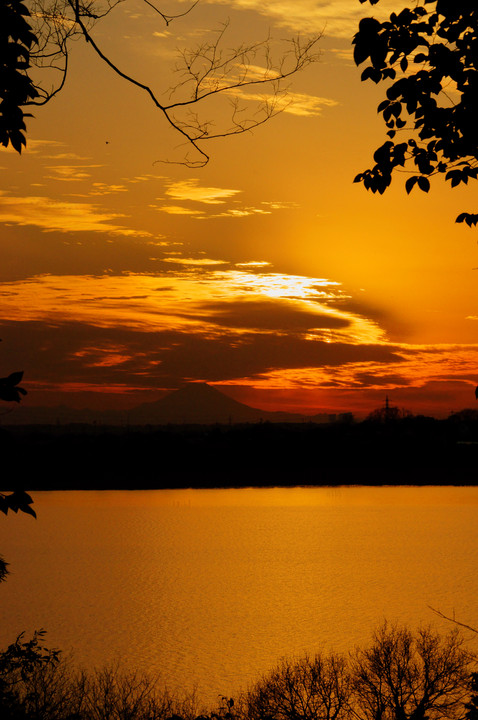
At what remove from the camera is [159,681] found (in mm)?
81875

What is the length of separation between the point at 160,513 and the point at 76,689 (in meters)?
139

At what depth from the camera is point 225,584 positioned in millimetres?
125625

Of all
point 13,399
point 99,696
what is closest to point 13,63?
point 13,399

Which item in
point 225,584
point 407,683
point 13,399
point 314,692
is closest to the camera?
point 13,399

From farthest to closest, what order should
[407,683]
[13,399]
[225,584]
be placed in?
[225,584], [407,683], [13,399]

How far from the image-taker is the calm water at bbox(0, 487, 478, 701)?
93.9 metres

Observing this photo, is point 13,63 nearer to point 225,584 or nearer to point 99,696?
point 99,696

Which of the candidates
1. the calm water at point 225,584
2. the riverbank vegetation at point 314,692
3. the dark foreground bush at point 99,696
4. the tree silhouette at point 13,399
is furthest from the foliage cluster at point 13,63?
the calm water at point 225,584

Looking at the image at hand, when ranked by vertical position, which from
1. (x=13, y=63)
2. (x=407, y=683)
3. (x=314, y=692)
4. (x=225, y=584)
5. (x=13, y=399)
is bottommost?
(x=314, y=692)

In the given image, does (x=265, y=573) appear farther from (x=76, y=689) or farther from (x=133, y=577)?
(x=76, y=689)

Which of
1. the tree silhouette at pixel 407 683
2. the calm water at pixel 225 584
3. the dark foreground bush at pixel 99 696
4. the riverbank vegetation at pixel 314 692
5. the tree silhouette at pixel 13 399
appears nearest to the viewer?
the tree silhouette at pixel 13 399

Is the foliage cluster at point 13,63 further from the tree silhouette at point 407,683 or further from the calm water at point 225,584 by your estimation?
the calm water at point 225,584

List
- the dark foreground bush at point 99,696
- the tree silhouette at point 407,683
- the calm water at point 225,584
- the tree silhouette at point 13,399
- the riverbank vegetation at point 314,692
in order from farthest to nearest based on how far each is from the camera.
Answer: the calm water at point 225,584, the dark foreground bush at point 99,696, the tree silhouette at point 407,683, the riverbank vegetation at point 314,692, the tree silhouette at point 13,399

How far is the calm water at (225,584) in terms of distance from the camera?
93.9m
